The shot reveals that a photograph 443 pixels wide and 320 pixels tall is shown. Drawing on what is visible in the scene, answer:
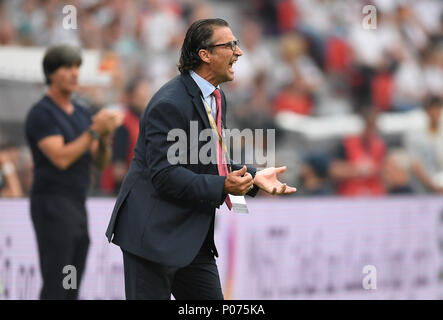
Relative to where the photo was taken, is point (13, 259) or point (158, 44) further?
point (158, 44)

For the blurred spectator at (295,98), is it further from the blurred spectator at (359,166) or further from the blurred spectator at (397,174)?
the blurred spectator at (397,174)

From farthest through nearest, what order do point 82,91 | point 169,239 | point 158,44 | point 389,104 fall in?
point 389,104, point 158,44, point 82,91, point 169,239

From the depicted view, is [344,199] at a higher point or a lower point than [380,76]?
lower

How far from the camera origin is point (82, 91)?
27.4 feet

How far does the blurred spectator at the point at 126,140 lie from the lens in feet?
27.6

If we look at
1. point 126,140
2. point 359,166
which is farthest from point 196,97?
point 359,166

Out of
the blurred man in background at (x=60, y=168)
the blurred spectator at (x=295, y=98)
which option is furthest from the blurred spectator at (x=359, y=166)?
the blurred man in background at (x=60, y=168)

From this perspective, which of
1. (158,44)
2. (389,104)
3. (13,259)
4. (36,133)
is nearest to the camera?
(36,133)

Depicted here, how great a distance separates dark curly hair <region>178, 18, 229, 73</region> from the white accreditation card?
75cm

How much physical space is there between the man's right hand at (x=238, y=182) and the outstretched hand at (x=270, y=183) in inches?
6.0

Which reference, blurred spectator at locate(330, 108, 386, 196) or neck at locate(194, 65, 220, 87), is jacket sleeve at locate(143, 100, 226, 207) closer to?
neck at locate(194, 65, 220, 87)
